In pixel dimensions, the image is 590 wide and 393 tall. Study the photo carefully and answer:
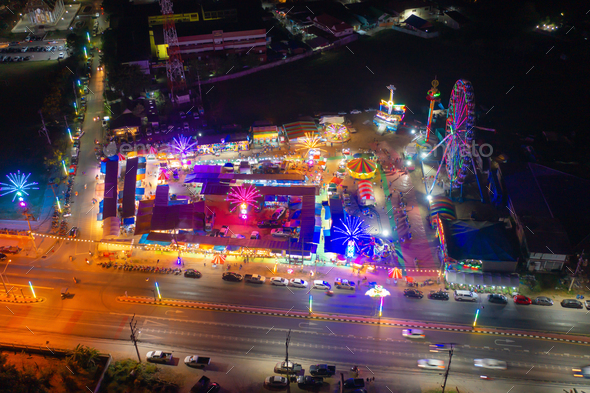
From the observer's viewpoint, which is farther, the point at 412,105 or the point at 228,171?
the point at 412,105

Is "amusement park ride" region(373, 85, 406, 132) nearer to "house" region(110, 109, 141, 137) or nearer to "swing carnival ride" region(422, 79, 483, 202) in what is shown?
"swing carnival ride" region(422, 79, 483, 202)

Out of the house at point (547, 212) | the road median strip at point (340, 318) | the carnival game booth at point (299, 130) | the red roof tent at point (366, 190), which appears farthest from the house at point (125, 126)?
the house at point (547, 212)

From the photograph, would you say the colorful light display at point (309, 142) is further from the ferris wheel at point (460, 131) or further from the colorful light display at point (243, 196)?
the ferris wheel at point (460, 131)

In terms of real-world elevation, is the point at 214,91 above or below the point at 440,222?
above

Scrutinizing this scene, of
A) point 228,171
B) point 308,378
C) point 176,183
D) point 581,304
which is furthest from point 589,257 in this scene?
point 176,183

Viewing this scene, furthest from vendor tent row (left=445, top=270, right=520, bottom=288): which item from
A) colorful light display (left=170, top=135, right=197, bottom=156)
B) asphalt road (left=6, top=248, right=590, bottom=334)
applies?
colorful light display (left=170, top=135, right=197, bottom=156)

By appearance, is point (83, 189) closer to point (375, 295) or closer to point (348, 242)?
point (348, 242)

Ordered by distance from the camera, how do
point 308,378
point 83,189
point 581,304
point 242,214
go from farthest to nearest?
point 83,189
point 242,214
point 581,304
point 308,378

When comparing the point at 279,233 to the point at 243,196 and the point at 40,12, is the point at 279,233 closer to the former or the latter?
the point at 243,196
